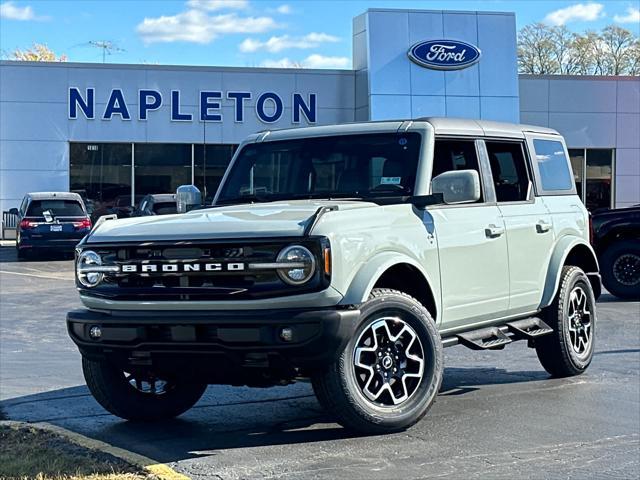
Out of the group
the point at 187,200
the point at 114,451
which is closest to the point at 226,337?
the point at 114,451

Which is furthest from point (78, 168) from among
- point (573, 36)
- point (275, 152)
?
point (573, 36)

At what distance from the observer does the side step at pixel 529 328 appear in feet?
24.4

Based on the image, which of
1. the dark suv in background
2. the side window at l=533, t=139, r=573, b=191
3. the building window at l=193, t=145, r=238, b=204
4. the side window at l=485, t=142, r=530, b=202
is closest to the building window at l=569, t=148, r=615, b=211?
the building window at l=193, t=145, r=238, b=204

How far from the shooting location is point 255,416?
679 cm

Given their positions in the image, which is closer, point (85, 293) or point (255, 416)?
point (85, 293)

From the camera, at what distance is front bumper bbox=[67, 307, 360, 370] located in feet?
17.6

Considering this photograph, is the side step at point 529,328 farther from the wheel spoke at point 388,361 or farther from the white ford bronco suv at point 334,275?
the wheel spoke at point 388,361

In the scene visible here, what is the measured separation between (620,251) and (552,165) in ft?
22.2

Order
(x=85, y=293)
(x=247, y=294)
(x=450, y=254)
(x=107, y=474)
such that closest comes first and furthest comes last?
(x=107, y=474)
(x=247, y=294)
(x=85, y=293)
(x=450, y=254)

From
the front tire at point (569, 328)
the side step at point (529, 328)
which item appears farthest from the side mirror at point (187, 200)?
the front tire at point (569, 328)

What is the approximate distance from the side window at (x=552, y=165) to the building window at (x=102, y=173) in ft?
76.7

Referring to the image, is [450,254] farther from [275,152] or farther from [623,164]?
[623,164]

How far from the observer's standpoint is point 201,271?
5574mm

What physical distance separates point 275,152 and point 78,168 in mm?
24292
